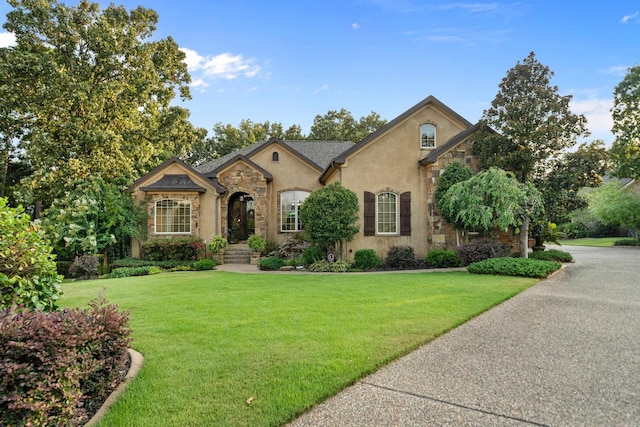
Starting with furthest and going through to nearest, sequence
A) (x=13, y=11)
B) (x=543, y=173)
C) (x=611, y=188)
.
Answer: (x=611, y=188), (x=13, y=11), (x=543, y=173)

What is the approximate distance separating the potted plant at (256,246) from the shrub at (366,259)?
16.1ft

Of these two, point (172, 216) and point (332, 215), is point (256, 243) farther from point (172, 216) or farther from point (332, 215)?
point (332, 215)

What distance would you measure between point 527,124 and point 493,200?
11.2ft

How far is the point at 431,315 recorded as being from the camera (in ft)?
21.0

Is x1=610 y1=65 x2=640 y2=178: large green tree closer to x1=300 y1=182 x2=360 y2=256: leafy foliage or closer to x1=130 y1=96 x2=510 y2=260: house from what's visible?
x1=130 y1=96 x2=510 y2=260: house

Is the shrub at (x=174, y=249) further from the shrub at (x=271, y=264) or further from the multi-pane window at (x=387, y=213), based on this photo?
the multi-pane window at (x=387, y=213)

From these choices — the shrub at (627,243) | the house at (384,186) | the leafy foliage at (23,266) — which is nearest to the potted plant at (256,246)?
the house at (384,186)

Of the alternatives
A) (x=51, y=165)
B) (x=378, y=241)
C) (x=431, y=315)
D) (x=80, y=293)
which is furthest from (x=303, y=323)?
(x=51, y=165)

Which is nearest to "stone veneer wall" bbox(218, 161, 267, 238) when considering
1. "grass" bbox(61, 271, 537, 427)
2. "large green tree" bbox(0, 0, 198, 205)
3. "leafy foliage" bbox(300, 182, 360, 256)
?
"leafy foliage" bbox(300, 182, 360, 256)

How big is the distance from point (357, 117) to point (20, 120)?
25.3m

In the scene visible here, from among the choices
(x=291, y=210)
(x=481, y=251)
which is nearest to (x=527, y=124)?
(x=481, y=251)

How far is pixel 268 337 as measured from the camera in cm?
522

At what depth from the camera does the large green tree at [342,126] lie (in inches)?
1332

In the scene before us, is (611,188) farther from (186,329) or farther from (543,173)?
(186,329)
